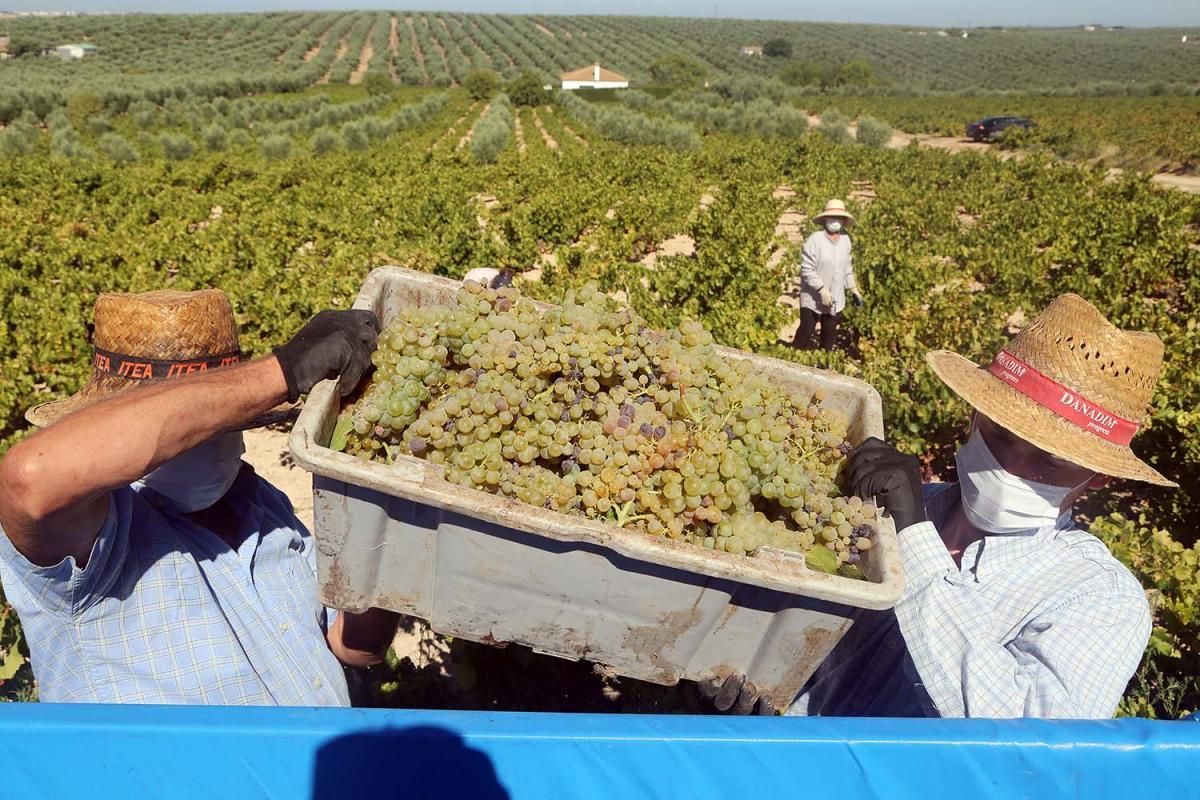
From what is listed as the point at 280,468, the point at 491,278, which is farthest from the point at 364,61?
the point at 491,278

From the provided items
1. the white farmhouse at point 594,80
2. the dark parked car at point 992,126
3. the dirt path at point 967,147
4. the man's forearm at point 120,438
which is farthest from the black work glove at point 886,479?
the white farmhouse at point 594,80

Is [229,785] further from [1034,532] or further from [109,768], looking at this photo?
[1034,532]

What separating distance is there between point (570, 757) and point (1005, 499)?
5.33 feet

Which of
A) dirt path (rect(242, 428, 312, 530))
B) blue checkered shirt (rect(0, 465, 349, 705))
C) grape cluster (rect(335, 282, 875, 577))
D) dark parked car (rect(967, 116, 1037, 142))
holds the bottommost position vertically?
dirt path (rect(242, 428, 312, 530))

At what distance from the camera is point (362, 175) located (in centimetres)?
2023

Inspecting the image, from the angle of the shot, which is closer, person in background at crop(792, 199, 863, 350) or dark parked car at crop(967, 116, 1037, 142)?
person in background at crop(792, 199, 863, 350)

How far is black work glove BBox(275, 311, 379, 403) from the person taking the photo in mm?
1643

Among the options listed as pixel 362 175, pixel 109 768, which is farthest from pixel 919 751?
pixel 362 175

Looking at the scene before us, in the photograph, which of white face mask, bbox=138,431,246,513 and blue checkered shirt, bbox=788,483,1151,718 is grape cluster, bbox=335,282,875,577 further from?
white face mask, bbox=138,431,246,513

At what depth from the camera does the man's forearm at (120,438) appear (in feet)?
4.32

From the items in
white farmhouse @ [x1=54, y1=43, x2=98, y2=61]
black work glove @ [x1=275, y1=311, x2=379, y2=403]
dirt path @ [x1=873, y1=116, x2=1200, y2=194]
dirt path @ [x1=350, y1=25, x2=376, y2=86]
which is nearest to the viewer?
black work glove @ [x1=275, y1=311, x2=379, y2=403]

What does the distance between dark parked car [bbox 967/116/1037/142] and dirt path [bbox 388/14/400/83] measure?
54.3 meters

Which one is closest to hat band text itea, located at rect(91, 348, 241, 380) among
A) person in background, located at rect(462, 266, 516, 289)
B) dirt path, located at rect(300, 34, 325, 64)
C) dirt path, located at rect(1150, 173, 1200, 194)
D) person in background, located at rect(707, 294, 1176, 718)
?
person in background, located at rect(462, 266, 516, 289)

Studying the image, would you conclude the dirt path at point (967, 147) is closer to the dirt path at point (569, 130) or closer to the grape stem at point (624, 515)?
the dirt path at point (569, 130)
